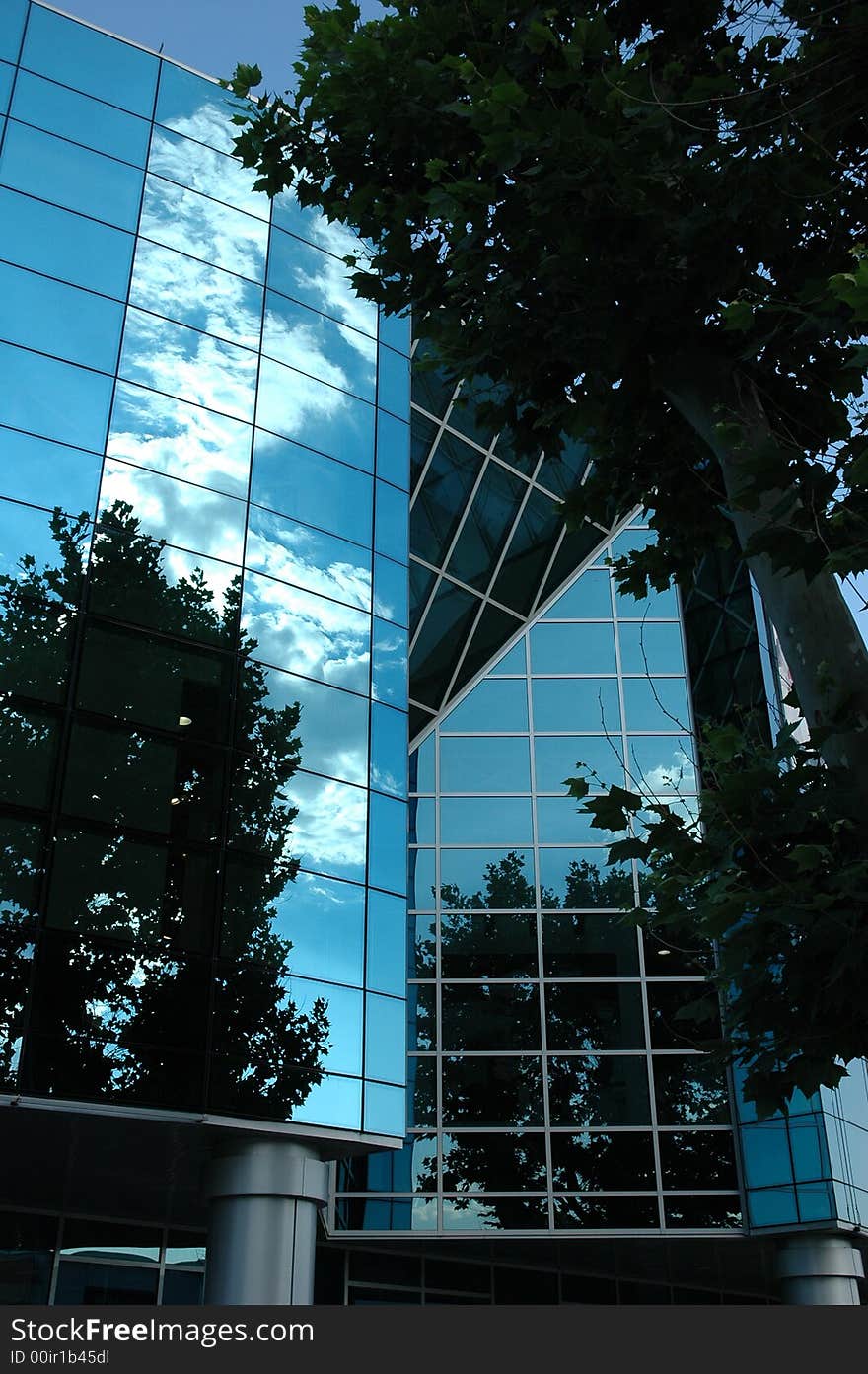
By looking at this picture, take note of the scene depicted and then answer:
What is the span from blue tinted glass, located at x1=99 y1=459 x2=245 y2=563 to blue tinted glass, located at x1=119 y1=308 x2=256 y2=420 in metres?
1.42

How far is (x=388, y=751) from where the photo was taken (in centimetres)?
1573

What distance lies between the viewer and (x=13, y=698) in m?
→ 12.8

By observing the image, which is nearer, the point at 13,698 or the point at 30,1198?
the point at 13,698

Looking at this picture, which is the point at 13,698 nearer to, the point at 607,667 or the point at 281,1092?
the point at 281,1092

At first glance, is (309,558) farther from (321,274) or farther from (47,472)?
(321,274)

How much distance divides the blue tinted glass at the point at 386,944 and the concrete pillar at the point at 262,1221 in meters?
2.19

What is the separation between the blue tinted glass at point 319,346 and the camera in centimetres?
1692

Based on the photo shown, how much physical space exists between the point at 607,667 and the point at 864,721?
20041 millimetres

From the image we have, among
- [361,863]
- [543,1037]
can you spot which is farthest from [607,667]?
[361,863]

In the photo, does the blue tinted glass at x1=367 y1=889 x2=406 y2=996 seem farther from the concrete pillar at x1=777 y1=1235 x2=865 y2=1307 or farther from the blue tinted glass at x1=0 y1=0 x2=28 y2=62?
the blue tinted glass at x1=0 y1=0 x2=28 y2=62

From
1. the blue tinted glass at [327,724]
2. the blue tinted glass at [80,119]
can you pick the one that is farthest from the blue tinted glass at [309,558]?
the blue tinted glass at [80,119]

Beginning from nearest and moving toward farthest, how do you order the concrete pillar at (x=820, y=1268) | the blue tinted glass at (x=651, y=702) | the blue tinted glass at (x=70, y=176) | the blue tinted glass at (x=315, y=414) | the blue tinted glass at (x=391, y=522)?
the blue tinted glass at (x=70, y=176) < the blue tinted glass at (x=315, y=414) < the blue tinted glass at (x=391, y=522) < the concrete pillar at (x=820, y=1268) < the blue tinted glass at (x=651, y=702)

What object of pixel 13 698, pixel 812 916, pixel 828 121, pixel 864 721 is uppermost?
pixel 13 698

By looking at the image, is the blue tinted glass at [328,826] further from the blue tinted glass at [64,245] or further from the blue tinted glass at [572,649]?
the blue tinted glass at [572,649]
